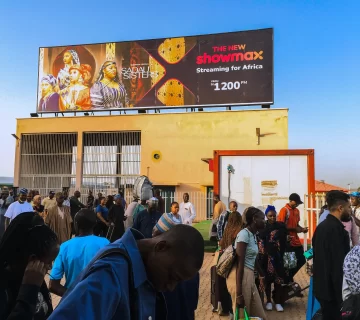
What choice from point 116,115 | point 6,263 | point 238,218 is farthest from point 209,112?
point 6,263

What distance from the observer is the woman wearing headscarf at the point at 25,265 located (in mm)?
2055

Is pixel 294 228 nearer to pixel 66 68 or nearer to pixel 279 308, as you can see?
pixel 279 308

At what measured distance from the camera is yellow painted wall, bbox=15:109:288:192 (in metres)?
23.7

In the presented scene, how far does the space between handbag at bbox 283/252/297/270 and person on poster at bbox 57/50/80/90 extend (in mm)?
23792

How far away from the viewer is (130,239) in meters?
1.32

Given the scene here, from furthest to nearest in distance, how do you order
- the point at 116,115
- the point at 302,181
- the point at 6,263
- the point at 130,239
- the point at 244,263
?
the point at 116,115 < the point at 302,181 < the point at 244,263 < the point at 6,263 < the point at 130,239

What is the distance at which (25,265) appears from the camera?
2258 mm

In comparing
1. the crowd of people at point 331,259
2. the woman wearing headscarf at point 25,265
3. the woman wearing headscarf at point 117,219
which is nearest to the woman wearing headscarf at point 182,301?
the woman wearing headscarf at point 25,265

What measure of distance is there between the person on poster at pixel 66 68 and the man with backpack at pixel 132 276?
91.2 feet

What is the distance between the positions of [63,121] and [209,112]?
10.6 metres

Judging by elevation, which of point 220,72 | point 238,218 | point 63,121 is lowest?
point 238,218

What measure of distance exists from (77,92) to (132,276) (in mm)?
27378

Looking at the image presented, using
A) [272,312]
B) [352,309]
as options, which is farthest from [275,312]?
[352,309]

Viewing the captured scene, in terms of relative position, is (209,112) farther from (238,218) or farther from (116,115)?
(238,218)
